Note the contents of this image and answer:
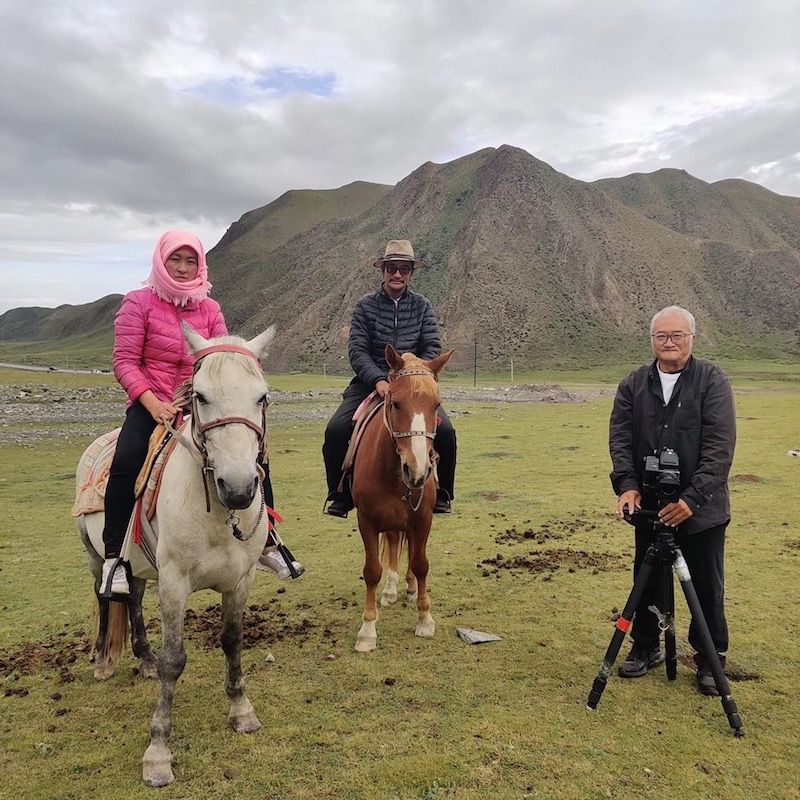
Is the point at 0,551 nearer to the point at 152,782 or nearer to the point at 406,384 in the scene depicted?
the point at 152,782

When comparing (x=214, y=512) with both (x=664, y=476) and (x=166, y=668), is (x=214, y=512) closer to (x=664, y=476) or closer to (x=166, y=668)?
(x=166, y=668)

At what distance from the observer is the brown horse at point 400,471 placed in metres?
5.05

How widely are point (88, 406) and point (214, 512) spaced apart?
3202cm

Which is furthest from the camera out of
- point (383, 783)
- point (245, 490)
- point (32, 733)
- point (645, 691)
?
point (645, 691)

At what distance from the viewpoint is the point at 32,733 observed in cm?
426

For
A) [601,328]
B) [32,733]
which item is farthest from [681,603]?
[601,328]

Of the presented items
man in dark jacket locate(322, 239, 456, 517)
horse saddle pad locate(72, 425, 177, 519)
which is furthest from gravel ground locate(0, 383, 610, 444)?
man in dark jacket locate(322, 239, 456, 517)

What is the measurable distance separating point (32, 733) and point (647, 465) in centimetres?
524

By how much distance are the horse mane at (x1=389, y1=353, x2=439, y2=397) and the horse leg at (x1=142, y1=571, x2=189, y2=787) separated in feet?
8.23

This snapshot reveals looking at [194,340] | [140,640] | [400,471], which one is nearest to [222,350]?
[194,340]

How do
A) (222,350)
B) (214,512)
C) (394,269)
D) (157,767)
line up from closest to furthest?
(222,350), (157,767), (214,512), (394,269)

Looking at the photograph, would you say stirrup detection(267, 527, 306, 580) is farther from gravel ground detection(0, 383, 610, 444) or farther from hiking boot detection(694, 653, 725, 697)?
gravel ground detection(0, 383, 610, 444)

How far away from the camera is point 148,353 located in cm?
466

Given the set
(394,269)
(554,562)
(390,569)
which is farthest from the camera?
(554,562)
